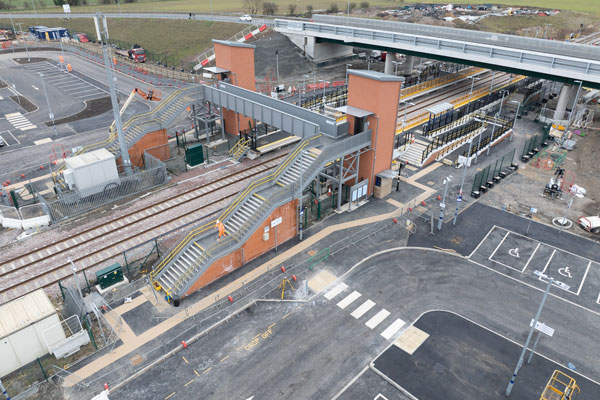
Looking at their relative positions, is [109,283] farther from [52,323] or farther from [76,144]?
[76,144]

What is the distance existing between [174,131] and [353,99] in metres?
26.4

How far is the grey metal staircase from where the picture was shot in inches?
1063

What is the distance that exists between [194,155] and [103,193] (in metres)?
10.0

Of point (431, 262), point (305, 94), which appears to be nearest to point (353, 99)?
point (431, 262)

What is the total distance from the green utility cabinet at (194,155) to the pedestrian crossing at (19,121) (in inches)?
1072

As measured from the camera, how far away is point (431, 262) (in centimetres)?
3025

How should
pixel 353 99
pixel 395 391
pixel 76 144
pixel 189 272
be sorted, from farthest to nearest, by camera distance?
pixel 76 144 < pixel 353 99 < pixel 189 272 < pixel 395 391

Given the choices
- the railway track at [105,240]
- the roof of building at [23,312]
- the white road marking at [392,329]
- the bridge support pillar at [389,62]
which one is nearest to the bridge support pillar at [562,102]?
the bridge support pillar at [389,62]

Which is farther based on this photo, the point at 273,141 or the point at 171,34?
the point at 171,34

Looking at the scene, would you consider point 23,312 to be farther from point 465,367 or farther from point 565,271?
point 565,271

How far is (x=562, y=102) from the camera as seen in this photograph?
2131 inches

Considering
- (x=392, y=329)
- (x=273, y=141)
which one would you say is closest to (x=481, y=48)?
(x=273, y=141)

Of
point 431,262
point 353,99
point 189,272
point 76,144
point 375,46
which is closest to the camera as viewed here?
point 189,272

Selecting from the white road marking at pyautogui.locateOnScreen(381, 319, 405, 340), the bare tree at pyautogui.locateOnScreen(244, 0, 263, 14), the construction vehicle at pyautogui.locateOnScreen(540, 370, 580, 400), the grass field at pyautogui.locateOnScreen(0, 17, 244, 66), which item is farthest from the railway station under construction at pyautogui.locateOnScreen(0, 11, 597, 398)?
the bare tree at pyautogui.locateOnScreen(244, 0, 263, 14)
